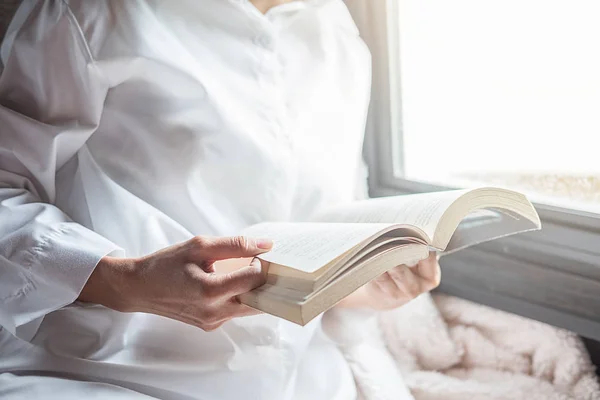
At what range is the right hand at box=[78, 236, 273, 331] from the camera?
676 mm

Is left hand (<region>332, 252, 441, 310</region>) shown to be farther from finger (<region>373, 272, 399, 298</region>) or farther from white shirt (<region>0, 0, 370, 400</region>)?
white shirt (<region>0, 0, 370, 400</region>)

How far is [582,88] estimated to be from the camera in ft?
3.43

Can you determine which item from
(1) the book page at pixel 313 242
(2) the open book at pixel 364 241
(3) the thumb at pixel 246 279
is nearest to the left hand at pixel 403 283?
(2) the open book at pixel 364 241

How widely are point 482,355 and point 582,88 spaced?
452mm

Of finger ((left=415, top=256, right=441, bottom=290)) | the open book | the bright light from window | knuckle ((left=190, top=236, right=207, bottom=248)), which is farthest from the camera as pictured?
the bright light from window

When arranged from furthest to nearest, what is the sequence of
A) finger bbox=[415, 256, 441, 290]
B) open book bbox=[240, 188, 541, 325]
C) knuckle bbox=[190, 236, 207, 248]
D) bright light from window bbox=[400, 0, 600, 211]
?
bright light from window bbox=[400, 0, 600, 211] → finger bbox=[415, 256, 441, 290] → knuckle bbox=[190, 236, 207, 248] → open book bbox=[240, 188, 541, 325]

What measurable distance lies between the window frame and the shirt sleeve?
59cm

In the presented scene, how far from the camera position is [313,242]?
0.68 meters

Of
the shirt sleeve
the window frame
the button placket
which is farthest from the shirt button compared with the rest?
the window frame

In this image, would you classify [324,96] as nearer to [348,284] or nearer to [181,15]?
[181,15]

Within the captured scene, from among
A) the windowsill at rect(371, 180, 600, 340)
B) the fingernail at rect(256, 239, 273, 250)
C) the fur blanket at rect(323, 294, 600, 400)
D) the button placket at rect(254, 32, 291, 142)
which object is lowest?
the fur blanket at rect(323, 294, 600, 400)

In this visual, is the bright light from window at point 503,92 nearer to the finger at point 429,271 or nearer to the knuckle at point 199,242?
the finger at point 429,271

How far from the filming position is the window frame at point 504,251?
3.22ft

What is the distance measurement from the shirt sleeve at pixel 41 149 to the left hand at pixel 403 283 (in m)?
0.38
